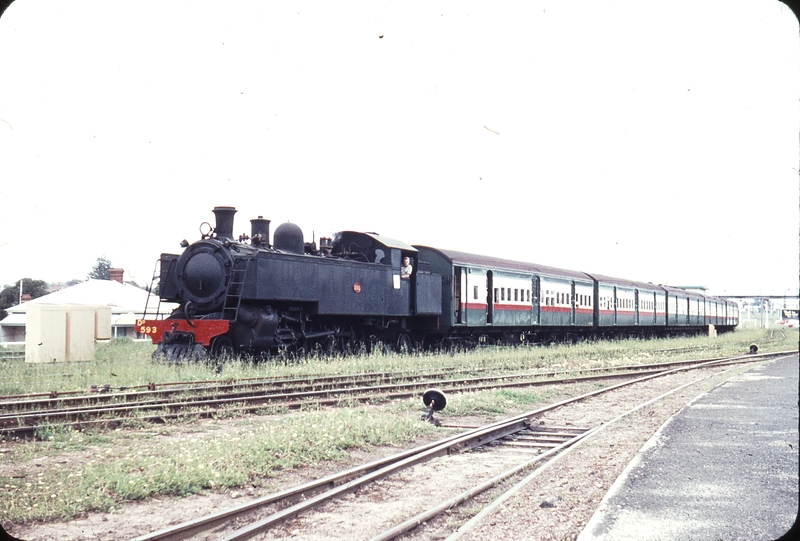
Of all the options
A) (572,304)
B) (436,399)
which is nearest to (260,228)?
(436,399)

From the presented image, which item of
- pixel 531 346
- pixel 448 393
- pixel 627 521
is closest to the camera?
pixel 627 521

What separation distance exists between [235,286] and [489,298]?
1011cm

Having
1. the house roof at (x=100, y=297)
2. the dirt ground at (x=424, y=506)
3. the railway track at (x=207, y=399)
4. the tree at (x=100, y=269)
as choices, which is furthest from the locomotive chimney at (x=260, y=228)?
the tree at (x=100, y=269)

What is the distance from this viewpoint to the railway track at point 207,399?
26.0 feet

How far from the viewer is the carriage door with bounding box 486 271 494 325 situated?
864 inches

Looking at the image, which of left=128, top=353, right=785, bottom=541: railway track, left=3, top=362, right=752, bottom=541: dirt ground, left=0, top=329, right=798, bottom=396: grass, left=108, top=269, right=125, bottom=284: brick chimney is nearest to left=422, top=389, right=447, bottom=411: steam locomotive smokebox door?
left=128, top=353, right=785, bottom=541: railway track

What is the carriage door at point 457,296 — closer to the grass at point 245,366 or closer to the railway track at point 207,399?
the grass at point 245,366

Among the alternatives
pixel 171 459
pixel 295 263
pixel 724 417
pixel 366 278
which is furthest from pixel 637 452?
pixel 366 278

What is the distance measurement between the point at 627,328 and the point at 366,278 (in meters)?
20.1

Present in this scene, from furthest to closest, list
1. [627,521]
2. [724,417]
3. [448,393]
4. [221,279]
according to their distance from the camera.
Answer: [221,279]
[448,393]
[724,417]
[627,521]

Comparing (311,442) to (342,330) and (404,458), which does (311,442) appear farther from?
(342,330)

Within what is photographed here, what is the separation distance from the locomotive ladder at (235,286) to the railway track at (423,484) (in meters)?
6.94

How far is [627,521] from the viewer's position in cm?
467

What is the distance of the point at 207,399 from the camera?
10023 millimetres
